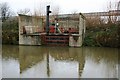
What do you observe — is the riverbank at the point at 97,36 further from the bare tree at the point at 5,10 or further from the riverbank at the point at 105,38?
the bare tree at the point at 5,10

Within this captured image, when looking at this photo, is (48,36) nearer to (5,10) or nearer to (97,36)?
(97,36)

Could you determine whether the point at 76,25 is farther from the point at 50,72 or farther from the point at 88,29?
the point at 50,72

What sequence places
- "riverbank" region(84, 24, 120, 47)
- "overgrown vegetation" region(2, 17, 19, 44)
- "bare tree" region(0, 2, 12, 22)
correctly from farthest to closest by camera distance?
"bare tree" region(0, 2, 12, 22) → "overgrown vegetation" region(2, 17, 19, 44) → "riverbank" region(84, 24, 120, 47)

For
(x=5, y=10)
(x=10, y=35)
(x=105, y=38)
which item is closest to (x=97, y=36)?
(x=105, y=38)

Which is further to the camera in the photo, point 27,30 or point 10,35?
point 10,35

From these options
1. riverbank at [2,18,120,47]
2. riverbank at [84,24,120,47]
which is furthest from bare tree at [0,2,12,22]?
riverbank at [84,24,120,47]

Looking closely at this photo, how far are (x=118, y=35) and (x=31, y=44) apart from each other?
6.54 meters

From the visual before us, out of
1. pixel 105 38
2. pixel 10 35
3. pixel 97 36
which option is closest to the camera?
pixel 105 38

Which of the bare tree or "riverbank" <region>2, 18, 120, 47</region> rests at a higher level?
the bare tree

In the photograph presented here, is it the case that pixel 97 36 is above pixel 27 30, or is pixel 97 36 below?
below

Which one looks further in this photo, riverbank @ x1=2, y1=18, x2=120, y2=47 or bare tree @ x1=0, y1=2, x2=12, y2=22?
bare tree @ x1=0, y1=2, x2=12, y2=22

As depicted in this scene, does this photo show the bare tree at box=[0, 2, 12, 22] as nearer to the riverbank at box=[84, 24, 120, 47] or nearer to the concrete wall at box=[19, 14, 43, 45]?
the concrete wall at box=[19, 14, 43, 45]

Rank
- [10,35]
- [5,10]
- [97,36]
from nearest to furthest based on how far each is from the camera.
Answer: [97,36], [10,35], [5,10]

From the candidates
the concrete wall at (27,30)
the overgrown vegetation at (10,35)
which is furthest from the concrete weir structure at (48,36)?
the overgrown vegetation at (10,35)
